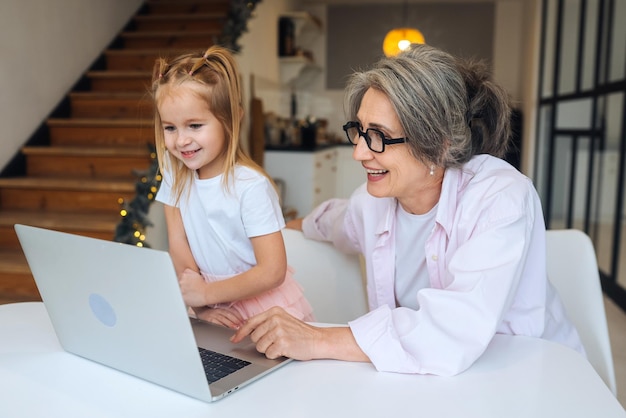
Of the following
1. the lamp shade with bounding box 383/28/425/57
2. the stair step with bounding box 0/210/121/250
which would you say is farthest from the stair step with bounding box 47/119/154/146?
the lamp shade with bounding box 383/28/425/57

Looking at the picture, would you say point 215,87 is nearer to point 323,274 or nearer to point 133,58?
point 323,274

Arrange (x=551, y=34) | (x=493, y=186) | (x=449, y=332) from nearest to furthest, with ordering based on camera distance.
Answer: (x=449, y=332) → (x=493, y=186) → (x=551, y=34)

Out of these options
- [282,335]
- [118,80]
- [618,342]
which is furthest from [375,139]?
[118,80]

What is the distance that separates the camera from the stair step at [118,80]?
4594 millimetres

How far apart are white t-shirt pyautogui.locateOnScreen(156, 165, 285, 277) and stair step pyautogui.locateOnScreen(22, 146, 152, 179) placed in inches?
103

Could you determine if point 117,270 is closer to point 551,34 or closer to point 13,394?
point 13,394

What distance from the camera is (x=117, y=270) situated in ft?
2.52

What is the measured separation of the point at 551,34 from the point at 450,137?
567cm

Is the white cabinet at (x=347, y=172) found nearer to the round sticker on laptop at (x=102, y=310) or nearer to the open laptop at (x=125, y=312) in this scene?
the open laptop at (x=125, y=312)

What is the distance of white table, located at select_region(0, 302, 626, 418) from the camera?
79cm

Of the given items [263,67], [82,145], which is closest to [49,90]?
[82,145]

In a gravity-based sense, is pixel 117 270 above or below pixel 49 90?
below

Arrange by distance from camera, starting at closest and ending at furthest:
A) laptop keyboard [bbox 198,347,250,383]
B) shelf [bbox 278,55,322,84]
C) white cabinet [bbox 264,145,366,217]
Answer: laptop keyboard [bbox 198,347,250,383] → white cabinet [bbox 264,145,366,217] → shelf [bbox 278,55,322,84]

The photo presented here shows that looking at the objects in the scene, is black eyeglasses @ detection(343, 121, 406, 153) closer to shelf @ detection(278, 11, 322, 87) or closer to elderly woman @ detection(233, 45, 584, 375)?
elderly woman @ detection(233, 45, 584, 375)
